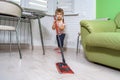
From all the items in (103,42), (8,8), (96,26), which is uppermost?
(8,8)

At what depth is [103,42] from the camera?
127 centimetres

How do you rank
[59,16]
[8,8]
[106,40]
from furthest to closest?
[59,16] < [8,8] < [106,40]

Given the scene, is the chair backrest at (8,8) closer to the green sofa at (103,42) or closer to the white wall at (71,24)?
the green sofa at (103,42)

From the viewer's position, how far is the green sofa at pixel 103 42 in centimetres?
121

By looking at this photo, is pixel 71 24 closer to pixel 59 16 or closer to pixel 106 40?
pixel 59 16

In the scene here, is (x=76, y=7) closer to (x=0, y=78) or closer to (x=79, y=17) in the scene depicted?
(x=79, y=17)

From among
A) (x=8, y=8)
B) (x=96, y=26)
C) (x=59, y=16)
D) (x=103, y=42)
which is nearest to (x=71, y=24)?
(x=59, y=16)

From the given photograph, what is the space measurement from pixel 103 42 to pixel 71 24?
1.58m

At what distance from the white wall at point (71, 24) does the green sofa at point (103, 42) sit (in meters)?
0.78

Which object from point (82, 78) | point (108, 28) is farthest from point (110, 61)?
point (108, 28)

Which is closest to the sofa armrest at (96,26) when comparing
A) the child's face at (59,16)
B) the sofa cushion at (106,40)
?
the sofa cushion at (106,40)

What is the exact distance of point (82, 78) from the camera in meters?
1.06

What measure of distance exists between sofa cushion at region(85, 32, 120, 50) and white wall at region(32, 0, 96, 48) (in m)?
1.17

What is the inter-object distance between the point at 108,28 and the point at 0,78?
4.31 feet
